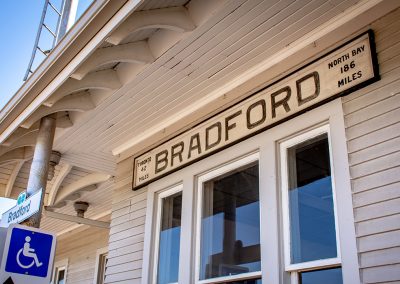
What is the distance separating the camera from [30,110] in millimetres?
5098

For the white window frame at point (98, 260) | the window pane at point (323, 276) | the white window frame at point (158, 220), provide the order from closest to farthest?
the window pane at point (323, 276)
the white window frame at point (158, 220)
the white window frame at point (98, 260)

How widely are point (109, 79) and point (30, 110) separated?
88 cm

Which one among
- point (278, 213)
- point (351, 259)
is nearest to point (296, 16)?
point (278, 213)

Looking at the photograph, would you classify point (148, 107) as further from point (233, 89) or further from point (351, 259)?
point (351, 259)

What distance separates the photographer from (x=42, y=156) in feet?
17.4

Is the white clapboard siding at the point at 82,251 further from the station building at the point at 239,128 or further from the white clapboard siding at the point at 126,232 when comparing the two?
the station building at the point at 239,128

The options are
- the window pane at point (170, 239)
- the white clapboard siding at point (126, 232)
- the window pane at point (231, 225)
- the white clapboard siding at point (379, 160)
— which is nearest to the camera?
the white clapboard siding at point (379, 160)

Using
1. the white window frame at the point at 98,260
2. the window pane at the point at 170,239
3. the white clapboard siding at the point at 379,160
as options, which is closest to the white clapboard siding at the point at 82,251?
the white window frame at the point at 98,260

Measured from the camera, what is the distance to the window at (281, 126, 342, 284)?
3623 millimetres

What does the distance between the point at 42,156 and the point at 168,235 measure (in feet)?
5.22

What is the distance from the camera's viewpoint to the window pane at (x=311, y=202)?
12.1 feet

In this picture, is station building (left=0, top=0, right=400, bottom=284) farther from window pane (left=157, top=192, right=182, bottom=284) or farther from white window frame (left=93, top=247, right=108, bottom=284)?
white window frame (left=93, top=247, right=108, bottom=284)

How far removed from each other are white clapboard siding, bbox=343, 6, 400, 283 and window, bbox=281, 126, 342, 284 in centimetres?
25

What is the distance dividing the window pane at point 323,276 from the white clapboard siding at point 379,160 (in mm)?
238
